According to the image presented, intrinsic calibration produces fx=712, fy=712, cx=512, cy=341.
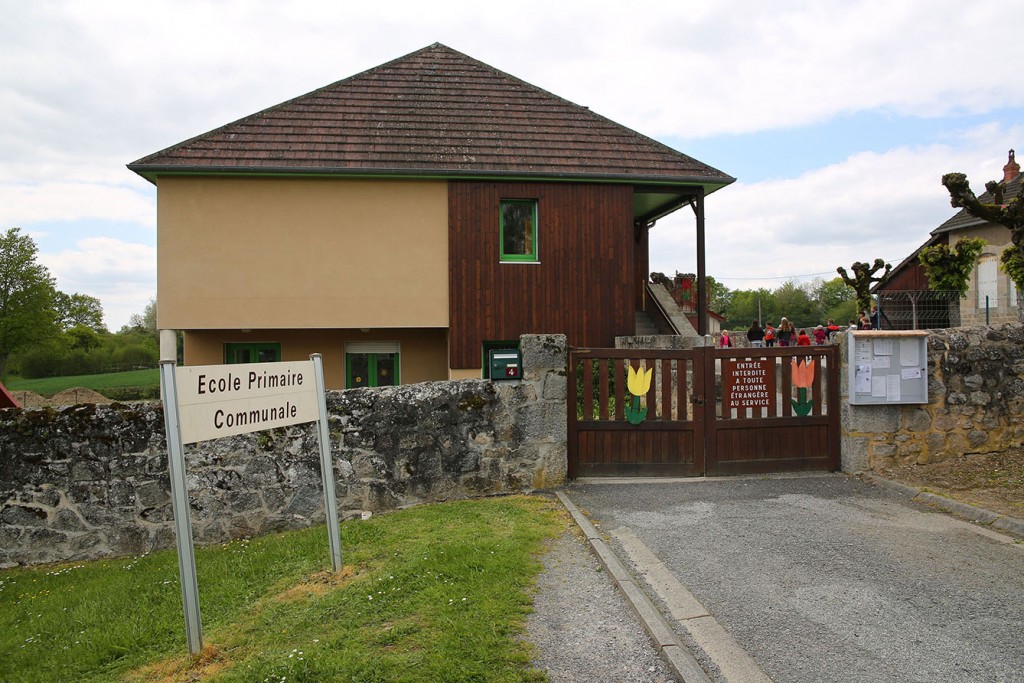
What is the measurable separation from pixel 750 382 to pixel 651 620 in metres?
5.40

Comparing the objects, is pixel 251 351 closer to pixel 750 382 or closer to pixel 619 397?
pixel 619 397

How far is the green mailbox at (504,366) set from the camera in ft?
28.3

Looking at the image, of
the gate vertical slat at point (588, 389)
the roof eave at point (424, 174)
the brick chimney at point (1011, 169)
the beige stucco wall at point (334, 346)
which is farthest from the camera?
the brick chimney at point (1011, 169)

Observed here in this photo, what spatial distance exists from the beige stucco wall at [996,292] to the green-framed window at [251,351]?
2266cm

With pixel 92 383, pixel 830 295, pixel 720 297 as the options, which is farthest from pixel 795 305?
pixel 92 383

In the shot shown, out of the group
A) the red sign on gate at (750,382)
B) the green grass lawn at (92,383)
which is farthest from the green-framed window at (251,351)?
the green grass lawn at (92,383)

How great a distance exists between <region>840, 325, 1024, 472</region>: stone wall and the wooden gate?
1.05ft

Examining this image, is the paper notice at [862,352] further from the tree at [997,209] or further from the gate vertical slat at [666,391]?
the tree at [997,209]

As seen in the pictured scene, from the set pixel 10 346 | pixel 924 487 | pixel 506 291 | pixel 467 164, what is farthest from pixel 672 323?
pixel 10 346

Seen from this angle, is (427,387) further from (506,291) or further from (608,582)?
(506,291)

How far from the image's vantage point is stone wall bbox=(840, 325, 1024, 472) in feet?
30.5

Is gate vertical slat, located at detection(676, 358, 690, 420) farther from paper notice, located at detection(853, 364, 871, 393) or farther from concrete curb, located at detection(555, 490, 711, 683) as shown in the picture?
concrete curb, located at detection(555, 490, 711, 683)

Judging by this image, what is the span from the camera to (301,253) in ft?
52.0

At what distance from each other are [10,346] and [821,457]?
4214cm
